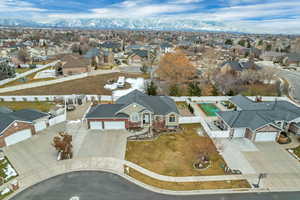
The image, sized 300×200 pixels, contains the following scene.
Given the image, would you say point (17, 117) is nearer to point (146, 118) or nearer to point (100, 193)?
point (100, 193)

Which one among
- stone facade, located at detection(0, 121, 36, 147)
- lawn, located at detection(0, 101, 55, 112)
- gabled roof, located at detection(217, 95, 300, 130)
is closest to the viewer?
stone facade, located at detection(0, 121, 36, 147)

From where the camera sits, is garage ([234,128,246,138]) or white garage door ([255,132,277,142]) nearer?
white garage door ([255,132,277,142])

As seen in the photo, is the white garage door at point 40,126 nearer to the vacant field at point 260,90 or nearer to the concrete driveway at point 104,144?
the concrete driveway at point 104,144

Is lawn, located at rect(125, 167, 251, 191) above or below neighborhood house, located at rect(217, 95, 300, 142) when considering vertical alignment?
below

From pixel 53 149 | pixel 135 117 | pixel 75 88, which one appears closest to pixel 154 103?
pixel 135 117

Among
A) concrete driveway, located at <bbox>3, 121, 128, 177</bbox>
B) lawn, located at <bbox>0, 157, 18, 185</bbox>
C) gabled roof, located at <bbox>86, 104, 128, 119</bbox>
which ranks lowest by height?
lawn, located at <bbox>0, 157, 18, 185</bbox>

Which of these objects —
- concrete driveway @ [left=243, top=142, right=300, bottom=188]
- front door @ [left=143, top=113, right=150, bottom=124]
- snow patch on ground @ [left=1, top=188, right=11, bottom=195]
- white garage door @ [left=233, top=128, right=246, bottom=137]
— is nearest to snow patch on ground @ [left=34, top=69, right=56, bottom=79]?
front door @ [left=143, top=113, right=150, bottom=124]

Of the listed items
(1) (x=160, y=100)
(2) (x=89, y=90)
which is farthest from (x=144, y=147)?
(2) (x=89, y=90)

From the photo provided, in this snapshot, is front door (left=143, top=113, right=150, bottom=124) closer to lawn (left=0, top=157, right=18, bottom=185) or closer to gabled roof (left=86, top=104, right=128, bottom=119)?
gabled roof (left=86, top=104, right=128, bottom=119)

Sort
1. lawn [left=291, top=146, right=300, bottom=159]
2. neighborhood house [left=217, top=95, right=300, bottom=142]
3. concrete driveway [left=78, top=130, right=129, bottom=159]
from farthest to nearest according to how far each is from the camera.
Result: neighborhood house [left=217, top=95, right=300, bottom=142], lawn [left=291, top=146, right=300, bottom=159], concrete driveway [left=78, top=130, right=129, bottom=159]
